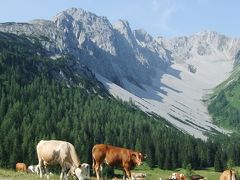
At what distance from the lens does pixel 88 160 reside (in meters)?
169

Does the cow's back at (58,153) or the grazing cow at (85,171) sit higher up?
the cow's back at (58,153)

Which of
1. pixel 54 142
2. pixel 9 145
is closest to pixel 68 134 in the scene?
pixel 9 145

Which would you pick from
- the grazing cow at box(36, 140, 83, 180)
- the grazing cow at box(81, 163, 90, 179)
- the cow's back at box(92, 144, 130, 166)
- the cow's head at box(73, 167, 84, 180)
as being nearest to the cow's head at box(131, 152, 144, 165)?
the cow's back at box(92, 144, 130, 166)

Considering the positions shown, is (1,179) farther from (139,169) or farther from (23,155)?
(139,169)

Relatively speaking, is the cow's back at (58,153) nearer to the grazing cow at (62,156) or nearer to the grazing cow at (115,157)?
the grazing cow at (62,156)

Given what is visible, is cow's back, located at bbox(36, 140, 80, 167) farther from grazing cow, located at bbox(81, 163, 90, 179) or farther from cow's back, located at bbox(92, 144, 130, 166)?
cow's back, located at bbox(92, 144, 130, 166)

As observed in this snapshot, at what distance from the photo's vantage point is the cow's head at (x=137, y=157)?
120ft

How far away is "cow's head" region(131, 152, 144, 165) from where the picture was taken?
3653 centimetres

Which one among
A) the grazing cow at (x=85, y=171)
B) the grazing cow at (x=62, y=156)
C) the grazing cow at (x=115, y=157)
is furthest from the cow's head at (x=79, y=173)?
the grazing cow at (x=115, y=157)

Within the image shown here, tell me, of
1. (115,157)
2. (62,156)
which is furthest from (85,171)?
(115,157)

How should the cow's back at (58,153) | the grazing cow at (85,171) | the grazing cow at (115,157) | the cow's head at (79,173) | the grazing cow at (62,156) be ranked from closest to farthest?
1. the cow's head at (79,173)
2. the grazing cow at (85,171)
3. the grazing cow at (62,156)
4. the cow's back at (58,153)
5. the grazing cow at (115,157)

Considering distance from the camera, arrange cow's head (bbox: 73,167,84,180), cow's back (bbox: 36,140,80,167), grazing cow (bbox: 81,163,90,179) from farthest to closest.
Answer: cow's back (bbox: 36,140,80,167) → grazing cow (bbox: 81,163,90,179) → cow's head (bbox: 73,167,84,180)

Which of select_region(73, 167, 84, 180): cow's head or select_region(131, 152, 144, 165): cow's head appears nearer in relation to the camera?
select_region(73, 167, 84, 180): cow's head

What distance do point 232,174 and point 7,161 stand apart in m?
123
